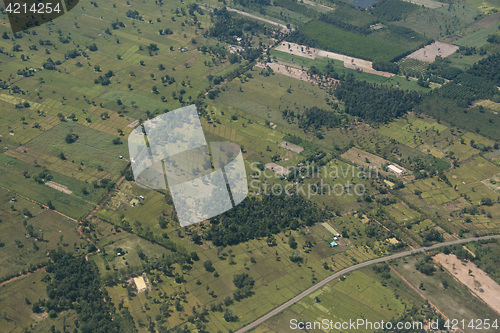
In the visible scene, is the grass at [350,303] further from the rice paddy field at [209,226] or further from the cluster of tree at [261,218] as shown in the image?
the cluster of tree at [261,218]

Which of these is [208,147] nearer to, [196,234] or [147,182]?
[147,182]

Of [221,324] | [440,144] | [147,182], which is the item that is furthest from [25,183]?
[440,144]

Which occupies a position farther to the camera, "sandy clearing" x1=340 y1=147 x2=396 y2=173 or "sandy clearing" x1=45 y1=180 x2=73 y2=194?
"sandy clearing" x1=340 y1=147 x2=396 y2=173

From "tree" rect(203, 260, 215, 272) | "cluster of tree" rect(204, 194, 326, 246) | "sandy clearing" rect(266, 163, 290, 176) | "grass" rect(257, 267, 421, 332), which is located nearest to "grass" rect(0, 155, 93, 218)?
"cluster of tree" rect(204, 194, 326, 246)

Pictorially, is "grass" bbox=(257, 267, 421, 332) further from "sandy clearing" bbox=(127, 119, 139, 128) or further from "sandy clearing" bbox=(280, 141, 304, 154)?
"sandy clearing" bbox=(127, 119, 139, 128)

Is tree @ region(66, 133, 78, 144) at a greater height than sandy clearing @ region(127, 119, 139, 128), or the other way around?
tree @ region(66, 133, 78, 144)

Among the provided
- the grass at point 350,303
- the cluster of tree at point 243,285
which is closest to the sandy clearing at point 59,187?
the cluster of tree at point 243,285

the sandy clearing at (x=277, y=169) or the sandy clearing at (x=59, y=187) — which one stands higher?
the sandy clearing at (x=59, y=187)
